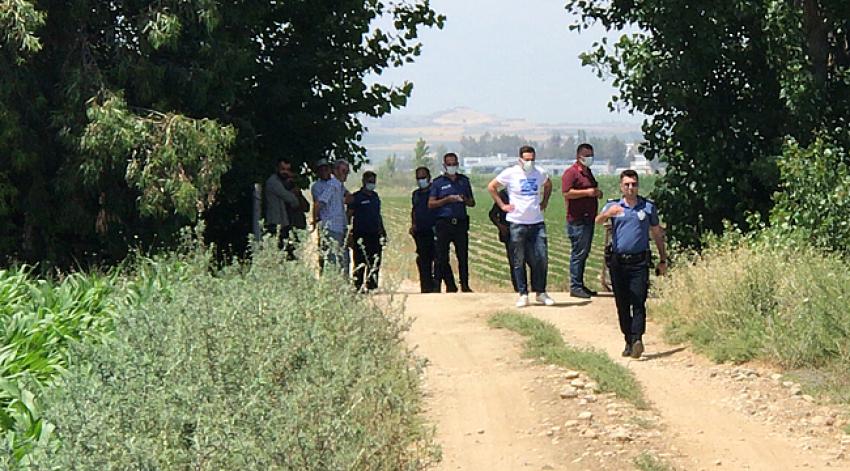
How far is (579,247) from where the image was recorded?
1727 cm

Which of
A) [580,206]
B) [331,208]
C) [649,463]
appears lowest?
[649,463]

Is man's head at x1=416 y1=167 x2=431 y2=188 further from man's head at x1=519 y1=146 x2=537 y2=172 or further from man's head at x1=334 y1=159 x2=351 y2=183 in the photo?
man's head at x1=519 y1=146 x2=537 y2=172

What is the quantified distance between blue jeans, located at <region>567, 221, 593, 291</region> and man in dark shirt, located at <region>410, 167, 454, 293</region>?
2.34 m

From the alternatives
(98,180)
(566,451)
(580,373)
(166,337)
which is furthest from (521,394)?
(98,180)

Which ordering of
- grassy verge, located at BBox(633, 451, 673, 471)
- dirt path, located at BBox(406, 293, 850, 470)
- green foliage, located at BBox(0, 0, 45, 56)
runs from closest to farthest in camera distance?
grassy verge, located at BBox(633, 451, 673, 471) < dirt path, located at BBox(406, 293, 850, 470) < green foliage, located at BBox(0, 0, 45, 56)

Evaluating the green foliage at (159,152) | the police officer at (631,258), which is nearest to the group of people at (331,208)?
the green foliage at (159,152)

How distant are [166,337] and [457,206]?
1052 cm

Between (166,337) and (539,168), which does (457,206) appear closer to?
(539,168)

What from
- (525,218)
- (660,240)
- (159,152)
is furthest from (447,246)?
(660,240)

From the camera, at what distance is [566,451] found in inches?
377

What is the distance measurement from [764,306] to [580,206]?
3.83m

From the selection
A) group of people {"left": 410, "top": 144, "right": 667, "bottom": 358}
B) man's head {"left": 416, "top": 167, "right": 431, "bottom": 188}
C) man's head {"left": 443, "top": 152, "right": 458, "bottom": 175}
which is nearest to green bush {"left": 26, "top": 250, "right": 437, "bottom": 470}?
group of people {"left": 410, "top": 144, "right": 667, "bottom": 358}

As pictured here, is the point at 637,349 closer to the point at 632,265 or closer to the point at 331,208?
the point at 632,265

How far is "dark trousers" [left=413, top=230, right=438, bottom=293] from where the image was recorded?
758 inches
